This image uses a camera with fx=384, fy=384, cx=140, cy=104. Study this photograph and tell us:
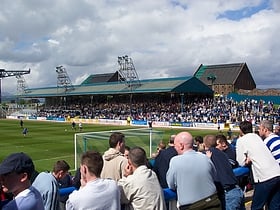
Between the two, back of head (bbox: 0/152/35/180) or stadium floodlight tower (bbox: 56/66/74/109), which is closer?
back of head (bbox: 0/152/35/180)

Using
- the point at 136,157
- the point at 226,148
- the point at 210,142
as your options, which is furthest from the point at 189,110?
the point at 136,157

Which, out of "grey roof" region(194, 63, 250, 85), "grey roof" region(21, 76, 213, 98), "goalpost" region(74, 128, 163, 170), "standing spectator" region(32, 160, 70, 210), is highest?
"grey roof" region(194, 63, 250, 85)

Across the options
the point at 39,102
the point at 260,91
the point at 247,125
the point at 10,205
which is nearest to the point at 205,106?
the point at 260,91

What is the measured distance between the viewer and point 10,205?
306 centimetres

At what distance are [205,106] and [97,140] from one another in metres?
47.3

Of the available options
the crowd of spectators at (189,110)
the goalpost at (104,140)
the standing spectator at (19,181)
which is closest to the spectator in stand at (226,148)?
the standing spectator at (19,181)

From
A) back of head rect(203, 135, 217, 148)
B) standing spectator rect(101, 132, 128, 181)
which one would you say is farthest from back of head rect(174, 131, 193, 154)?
back of head rect(203, 135, 217, 148)

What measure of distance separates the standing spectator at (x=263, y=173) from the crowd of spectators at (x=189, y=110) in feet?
134

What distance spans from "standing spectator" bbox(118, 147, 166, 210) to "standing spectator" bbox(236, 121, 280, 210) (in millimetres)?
2347

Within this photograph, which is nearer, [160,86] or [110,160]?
[110,160]

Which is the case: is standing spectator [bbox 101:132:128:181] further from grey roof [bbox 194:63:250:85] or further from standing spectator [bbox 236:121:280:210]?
grey roof [bbox 194:63:250:85]

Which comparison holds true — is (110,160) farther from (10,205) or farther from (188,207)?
(10,205)

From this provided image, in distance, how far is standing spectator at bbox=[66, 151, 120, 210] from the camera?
12.2 ft

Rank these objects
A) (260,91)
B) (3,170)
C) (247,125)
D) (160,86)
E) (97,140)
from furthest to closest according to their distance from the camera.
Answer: (260,91) → (160,86) → (97,140) → (247,125) → (3,170)
